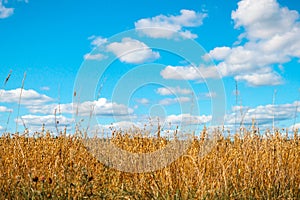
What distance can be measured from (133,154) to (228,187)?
1671 mm

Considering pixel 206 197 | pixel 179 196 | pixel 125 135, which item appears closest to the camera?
pixel 206 197

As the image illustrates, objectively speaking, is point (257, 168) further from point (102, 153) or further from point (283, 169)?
point (102, 153)

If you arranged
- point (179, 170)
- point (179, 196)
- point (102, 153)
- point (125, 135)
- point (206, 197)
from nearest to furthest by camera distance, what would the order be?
point (206, 197), point (179, 196), point (179, 170), point (102, 153), point (125, 135)

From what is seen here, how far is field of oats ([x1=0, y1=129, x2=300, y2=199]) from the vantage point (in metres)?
3.84

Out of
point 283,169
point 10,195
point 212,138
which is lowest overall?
point 10,195

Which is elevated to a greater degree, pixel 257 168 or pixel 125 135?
pixel 125 135

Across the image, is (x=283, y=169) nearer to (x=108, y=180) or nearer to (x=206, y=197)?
(x=206, y=197)

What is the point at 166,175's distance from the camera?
436cm

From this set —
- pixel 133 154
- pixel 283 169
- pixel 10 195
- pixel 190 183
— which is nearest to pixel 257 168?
pixel 283 169

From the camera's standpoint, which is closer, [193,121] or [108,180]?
[108,180]

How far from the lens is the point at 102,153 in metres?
5.63

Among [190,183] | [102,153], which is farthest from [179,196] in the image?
[102,153]

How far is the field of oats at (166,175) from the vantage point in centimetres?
384

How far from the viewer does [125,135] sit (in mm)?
6148
